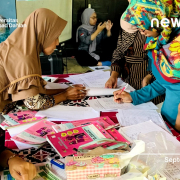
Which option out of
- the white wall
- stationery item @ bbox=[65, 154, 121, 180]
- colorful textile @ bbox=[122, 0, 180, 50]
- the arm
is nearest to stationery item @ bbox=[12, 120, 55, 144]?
stationery item @ bbox=[65, 154, 121, 180]

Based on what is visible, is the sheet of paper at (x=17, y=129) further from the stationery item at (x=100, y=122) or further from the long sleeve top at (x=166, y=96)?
the long sleeve top at (x=166, y=96)

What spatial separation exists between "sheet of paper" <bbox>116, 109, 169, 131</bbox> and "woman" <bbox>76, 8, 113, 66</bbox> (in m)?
2.94

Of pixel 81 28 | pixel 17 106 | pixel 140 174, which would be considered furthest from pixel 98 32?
pixel 140 174

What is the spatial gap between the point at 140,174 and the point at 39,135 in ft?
1.51

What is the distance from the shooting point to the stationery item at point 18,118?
973mm

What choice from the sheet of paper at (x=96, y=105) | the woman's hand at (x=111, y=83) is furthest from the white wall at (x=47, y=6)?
the sheet of paper at (x=96, y=105)

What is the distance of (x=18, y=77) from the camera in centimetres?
109

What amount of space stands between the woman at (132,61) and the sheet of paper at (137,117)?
431 mm

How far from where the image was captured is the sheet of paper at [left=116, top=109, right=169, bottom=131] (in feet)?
3.34

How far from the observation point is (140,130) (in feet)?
3.10

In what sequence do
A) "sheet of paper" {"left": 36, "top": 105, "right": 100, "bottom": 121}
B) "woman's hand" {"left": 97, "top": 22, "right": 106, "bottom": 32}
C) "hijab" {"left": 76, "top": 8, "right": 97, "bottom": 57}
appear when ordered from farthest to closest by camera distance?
"woman's hand" {"left": 97, "top": 22, "right": 106, "bottom": 32}, "hijab" {"left": 76, "top": 8, "right": 97, "bottom": 57}, "sheet of paper" {"left": 36, "top": 105, "right": 100, "bottom": 121}

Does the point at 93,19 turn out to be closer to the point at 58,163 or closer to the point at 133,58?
the point at 133,58

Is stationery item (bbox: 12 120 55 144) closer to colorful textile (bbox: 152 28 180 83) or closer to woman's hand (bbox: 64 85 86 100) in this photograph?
woman's hand (bbox: 64 85 86 100)

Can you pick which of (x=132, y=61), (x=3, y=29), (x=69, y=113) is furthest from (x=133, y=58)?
(x=3, y=29)
